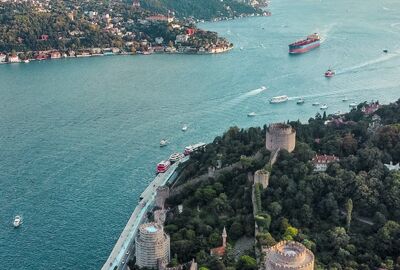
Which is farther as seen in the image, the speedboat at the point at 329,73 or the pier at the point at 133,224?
the speedboat at the point at 329,73

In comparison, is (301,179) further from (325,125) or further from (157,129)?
(157,129)

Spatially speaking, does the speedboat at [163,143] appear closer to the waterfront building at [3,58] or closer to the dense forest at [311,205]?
the dense forest at [311,205]

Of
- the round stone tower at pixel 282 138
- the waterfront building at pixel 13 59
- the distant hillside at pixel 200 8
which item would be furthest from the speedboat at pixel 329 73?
the distant hillside at pixel 200 8

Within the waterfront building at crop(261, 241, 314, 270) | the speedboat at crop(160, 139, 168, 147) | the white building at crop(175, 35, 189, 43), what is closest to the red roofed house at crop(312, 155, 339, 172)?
the waterfront building at crop(261, 241, 314, 270)

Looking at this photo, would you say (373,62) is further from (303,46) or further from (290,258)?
(290,258)

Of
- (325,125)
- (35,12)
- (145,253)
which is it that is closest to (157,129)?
(325,125)

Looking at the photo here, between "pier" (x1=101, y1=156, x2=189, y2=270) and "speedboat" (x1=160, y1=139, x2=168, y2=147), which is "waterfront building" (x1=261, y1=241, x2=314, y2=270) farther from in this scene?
"speedboat" (x1=160, y1=139, x2=168, y2=147)
